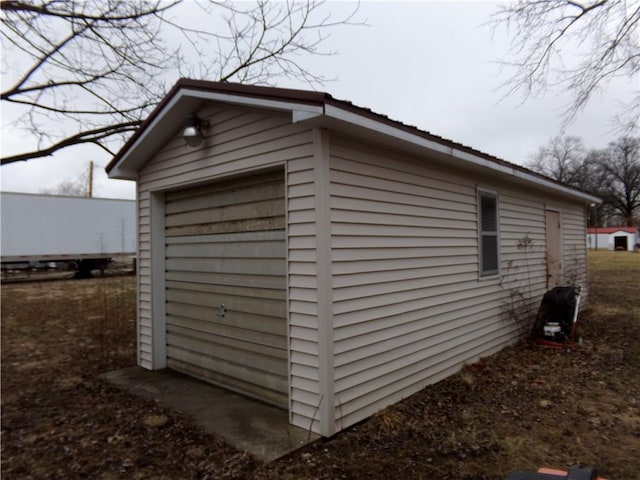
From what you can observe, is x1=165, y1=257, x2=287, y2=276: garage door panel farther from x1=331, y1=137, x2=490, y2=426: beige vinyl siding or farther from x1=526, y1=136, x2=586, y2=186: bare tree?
x1=526, y1=136, x2=586, y2=186: bare tree

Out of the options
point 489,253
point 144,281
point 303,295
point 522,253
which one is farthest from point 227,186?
point 522,253

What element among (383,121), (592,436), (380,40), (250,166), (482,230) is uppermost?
(380,40)

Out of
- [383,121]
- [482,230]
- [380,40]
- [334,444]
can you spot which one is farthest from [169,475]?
[380,40]

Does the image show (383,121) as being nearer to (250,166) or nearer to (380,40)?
(250,166)

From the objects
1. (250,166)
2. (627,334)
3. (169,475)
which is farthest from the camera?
(627,334)

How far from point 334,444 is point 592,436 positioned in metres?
2.28

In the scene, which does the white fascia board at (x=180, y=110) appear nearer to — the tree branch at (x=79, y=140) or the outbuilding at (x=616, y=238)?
the tree branch at (x=79, y=140)

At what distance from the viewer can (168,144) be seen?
5129mm

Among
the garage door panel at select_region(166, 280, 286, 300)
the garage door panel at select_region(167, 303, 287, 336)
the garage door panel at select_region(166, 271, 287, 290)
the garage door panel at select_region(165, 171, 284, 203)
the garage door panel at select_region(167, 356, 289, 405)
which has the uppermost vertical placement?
the garage door panel at select_region(165, 171, 284, 203)

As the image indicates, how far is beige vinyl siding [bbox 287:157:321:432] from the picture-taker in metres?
3.42

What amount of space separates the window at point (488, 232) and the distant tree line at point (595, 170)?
1756 inches

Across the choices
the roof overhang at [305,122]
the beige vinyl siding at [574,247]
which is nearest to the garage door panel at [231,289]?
the roof overhang at [305,122]

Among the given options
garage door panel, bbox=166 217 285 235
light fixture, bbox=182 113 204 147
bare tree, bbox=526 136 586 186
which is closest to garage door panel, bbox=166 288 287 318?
garage door panel, bbox=166 217 285 235

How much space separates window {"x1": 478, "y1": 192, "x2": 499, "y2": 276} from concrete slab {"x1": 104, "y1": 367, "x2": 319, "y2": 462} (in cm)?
380
